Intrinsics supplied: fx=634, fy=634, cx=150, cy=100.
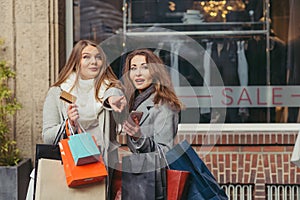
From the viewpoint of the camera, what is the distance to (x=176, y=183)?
3.48 metres

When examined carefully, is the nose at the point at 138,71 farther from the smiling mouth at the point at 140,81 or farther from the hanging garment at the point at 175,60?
the hanging garment at the point at 175,60

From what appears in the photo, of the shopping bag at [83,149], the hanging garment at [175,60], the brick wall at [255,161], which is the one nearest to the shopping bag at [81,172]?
the shopping bag at [83,149]

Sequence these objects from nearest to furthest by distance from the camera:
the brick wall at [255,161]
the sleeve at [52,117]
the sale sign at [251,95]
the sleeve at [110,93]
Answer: the sleeve at [110,93] < the sleeve at [52,117] < the brick wall at [255,161] < the sale sign at [251,95]

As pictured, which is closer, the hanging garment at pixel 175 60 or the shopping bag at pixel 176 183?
the shopping bag at pixel 176 183

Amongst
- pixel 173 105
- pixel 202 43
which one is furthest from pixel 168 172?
pixel 202 43

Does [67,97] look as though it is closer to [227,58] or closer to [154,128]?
[154,128]

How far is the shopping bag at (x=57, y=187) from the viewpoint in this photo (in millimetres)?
3447

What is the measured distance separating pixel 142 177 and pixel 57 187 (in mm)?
469

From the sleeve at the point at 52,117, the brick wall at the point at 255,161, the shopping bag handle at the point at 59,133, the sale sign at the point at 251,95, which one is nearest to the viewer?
the shopping bag handle at the point at 59,133

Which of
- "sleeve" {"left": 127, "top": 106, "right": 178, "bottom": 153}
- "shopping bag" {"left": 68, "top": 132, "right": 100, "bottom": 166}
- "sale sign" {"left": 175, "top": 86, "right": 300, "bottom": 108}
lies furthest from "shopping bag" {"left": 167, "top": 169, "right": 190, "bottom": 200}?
"sale sign" {"left": 175, "top": 86, "right": 300, "bottom": 108}

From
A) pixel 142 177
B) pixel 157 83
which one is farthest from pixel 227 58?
pixel 142 177

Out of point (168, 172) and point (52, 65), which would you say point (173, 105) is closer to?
point (168, 172)

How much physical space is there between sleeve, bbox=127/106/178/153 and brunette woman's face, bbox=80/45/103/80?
0.57 meters

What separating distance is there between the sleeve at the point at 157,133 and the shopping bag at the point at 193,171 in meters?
0.08
